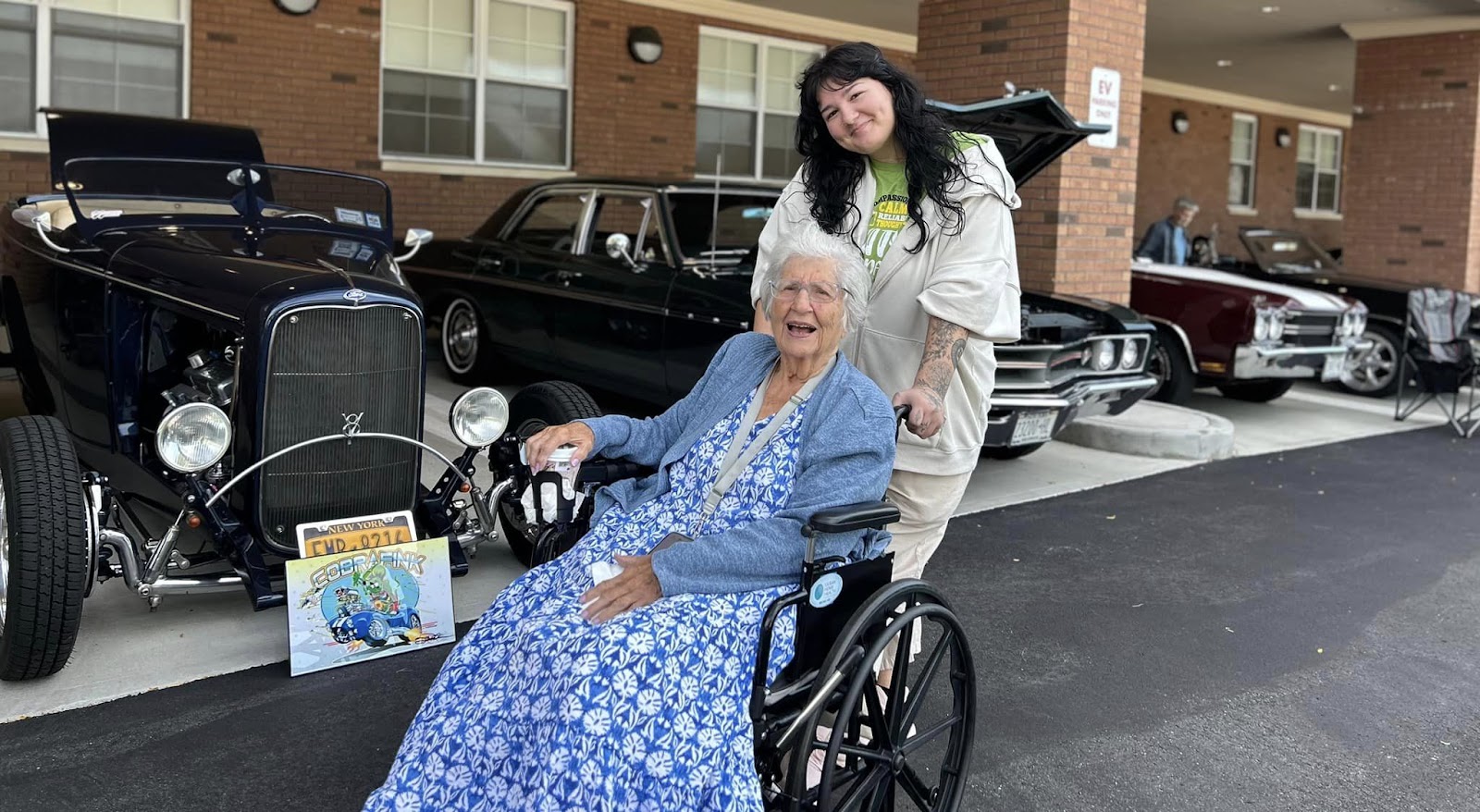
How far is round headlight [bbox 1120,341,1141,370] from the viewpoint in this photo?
22.8ft

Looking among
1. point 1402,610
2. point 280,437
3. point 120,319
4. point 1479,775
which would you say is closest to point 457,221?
point 120,319

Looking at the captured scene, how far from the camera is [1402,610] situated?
197 inches

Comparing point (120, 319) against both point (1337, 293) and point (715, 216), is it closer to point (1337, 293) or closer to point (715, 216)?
point (715, 216)

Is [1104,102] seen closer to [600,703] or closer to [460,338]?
[460,338]

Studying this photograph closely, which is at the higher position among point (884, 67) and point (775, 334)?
point (884, 67)

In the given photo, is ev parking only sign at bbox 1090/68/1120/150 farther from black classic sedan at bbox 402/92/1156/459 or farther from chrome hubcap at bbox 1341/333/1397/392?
chrome hubcap at bbox 1341/333/1397/392

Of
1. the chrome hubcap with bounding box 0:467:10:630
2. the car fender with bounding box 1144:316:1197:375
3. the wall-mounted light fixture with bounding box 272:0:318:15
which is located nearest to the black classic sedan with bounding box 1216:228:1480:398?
the car fender with bounding box 1144:316:1197:375

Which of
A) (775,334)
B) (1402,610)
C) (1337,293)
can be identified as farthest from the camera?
(1337,293)

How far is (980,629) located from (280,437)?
8.24 feet

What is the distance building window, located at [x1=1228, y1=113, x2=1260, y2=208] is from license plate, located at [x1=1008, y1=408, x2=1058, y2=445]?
17484 mm

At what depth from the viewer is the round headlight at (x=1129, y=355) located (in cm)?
696

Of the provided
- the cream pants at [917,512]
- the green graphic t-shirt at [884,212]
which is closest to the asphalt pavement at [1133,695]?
the cream pants at [917,512]

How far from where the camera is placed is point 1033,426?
20.5ft

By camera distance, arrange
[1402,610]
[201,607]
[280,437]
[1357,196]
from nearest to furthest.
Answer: [280,437]
[201,607]
[1402,610]
[1357,196]
